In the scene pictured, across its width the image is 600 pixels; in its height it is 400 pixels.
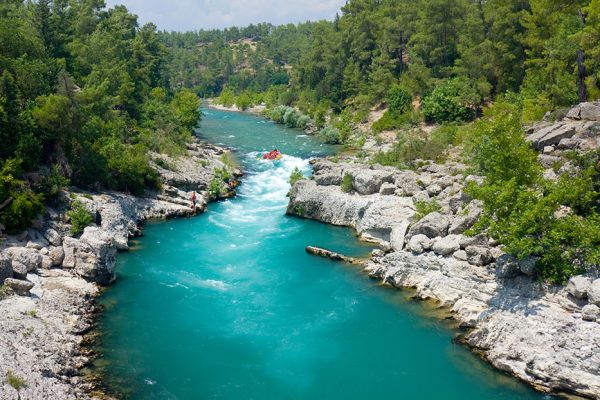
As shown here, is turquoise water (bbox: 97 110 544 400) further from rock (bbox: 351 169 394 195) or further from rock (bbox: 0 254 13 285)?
rock (bbox: 0 254 13 285)

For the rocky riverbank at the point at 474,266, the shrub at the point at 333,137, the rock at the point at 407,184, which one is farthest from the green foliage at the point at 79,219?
the shrub at the point at 333,137

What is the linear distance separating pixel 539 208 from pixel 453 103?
44.1m

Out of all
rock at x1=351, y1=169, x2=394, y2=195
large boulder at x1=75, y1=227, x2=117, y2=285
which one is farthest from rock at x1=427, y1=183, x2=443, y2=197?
large boulder at x1=75, y1=227, x2=117, y2=285

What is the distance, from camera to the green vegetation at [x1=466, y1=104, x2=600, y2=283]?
81.1ft

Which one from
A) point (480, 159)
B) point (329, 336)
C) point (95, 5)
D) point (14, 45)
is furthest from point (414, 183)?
point (95, 5)

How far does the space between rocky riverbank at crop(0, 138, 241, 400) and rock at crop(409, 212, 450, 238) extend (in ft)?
61.7

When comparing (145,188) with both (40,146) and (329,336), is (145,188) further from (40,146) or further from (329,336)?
(329,336)

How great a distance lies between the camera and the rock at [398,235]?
33.2m

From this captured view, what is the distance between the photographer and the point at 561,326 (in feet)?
74.3

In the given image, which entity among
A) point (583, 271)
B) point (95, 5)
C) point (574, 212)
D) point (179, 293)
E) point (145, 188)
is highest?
point (95, 5)

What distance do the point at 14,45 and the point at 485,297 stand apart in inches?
1590

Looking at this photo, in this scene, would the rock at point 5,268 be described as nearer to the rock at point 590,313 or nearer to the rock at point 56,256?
the rock at point 56,256

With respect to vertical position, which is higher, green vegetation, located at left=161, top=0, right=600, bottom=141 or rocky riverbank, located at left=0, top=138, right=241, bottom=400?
green vegetation, located at left=161, top=0, right=600, bottom=141

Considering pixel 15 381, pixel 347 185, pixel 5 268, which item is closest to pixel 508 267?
pixel 347 185
